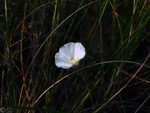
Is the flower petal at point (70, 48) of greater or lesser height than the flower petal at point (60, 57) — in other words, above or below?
above

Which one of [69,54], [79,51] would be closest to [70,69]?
[69,54]

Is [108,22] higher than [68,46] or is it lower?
higher

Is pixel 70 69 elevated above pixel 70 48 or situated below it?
below

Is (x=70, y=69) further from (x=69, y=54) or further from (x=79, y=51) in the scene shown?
(x=79, y=51)

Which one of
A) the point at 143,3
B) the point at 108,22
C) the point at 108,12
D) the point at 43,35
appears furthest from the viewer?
the point at 108,22

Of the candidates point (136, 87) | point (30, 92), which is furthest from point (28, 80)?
point (136, 87)

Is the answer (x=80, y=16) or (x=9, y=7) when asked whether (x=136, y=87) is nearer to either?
(x=80, y=16)

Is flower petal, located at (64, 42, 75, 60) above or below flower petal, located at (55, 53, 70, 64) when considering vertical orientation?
above

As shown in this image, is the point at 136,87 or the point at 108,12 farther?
the point at 108,12
